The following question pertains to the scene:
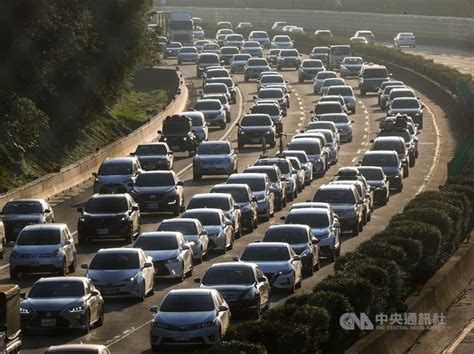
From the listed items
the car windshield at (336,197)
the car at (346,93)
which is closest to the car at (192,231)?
the car windshield at (336,197)

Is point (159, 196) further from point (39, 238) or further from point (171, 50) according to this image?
point (171, 50)

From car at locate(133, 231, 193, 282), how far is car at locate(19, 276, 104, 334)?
22.3ft

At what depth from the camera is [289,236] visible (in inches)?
1711

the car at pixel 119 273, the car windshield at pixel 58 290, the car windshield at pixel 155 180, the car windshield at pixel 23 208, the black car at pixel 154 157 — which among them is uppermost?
the car windshield at pixel 58 290

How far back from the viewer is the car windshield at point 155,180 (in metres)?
55.9

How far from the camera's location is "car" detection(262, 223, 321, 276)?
4322cm

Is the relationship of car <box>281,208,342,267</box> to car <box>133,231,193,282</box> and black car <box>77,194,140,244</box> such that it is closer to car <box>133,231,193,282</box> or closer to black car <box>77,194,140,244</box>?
car <box>133,231,193,282</box>

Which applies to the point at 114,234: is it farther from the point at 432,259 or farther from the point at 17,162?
the point at 17,162

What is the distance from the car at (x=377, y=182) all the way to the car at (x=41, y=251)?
18.6 meters

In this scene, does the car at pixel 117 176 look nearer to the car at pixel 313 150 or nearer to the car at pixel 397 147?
the car at pixel 313 150

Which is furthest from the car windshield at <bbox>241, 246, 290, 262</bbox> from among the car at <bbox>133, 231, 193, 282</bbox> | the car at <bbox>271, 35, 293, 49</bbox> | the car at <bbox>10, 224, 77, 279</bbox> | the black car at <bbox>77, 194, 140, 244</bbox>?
the car at <bbox>271, 35, 293, 49</bbox>

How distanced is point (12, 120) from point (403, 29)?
10776 centimetres

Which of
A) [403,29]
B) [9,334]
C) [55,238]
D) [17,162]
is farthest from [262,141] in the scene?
[403,29]

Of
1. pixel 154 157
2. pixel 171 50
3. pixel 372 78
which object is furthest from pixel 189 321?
pixel 171 50
